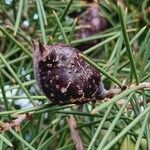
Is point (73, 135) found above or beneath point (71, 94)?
beneath

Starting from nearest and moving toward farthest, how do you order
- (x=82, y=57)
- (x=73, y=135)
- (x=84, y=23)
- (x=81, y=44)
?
(x=82, y=57) < (x=73, y=135) < (x=81, y=44) < (x=84, y=23)

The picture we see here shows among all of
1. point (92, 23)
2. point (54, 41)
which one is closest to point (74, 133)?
point (54, 41)

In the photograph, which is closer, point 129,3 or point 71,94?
point 71,94

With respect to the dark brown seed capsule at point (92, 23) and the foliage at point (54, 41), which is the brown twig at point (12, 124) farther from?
the dark brown seed capsule at point (92, 23)

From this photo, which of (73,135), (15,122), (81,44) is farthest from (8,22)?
(15,122)

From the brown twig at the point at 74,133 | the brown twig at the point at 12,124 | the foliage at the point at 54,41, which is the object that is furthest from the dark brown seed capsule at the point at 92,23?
the brown twig at the point at 12,124

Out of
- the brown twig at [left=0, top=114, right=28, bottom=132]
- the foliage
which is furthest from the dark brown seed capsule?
the brown twig at [left=0, top=114, right=28, bottom=132]

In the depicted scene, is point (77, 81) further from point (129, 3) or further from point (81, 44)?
point (129, 3)

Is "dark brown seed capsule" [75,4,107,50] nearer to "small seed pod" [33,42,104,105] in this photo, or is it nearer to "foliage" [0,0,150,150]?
"foliage" [0,0,150,150]

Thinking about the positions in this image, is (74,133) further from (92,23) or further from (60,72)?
(92,23)
